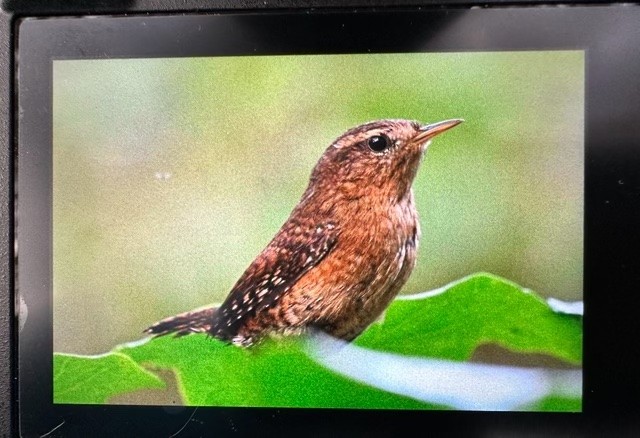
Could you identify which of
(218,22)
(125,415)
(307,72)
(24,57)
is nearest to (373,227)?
(307,72)

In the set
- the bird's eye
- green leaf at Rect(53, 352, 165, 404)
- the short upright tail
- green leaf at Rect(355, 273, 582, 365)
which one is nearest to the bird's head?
the bird's eye

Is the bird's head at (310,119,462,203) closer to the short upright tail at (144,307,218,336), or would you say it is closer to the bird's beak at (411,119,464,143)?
the bird's beak at (411,119,464,143)

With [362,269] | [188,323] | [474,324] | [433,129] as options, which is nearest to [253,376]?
[188,323]

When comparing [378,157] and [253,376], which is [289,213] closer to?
[378,157]

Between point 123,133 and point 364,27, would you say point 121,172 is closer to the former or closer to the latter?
point 123,133

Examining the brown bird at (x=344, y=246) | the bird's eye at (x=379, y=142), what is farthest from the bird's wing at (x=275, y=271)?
the bird's eye at (x=379, y=142)

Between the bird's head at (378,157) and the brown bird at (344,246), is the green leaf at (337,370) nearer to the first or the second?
the brown bird at (344,246)
